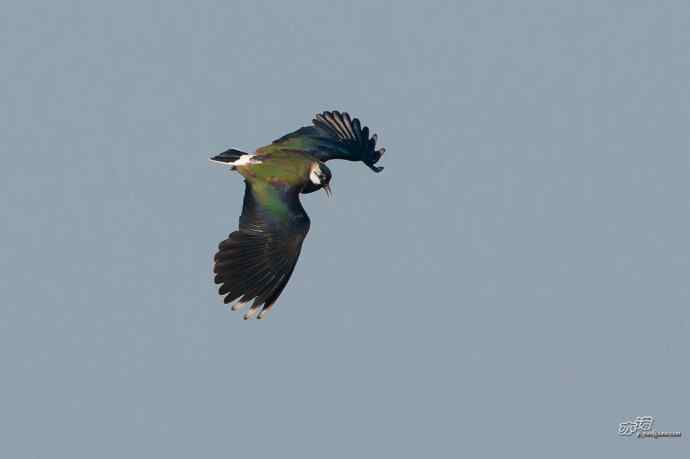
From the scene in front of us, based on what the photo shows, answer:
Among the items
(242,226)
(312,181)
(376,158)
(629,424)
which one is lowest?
(629,424)

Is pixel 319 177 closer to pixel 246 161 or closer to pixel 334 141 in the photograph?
pixel 246 161

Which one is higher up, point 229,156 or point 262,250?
point 229,156

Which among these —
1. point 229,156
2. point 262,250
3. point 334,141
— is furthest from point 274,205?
point 334,141

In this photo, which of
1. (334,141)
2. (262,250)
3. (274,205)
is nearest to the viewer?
(262,250)

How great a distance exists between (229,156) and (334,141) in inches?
161

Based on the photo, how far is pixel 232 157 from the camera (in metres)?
32.7

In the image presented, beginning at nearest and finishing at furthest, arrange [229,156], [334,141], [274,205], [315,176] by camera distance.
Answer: [274,205], [315,176], [229,156], [334,141]

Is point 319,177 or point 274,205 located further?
point 319,177

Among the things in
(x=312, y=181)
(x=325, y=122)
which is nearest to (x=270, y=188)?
(x=312, y=181)

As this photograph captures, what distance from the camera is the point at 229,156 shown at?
107 ft

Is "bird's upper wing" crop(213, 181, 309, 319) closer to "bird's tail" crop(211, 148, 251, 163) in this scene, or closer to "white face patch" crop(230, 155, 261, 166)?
"white face patch" crop(230, 155, 261, 166)

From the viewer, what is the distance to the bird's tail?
32.6 meters

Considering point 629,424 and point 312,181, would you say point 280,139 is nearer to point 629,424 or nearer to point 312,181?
point 312,181

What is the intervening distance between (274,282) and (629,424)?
9785 mm
